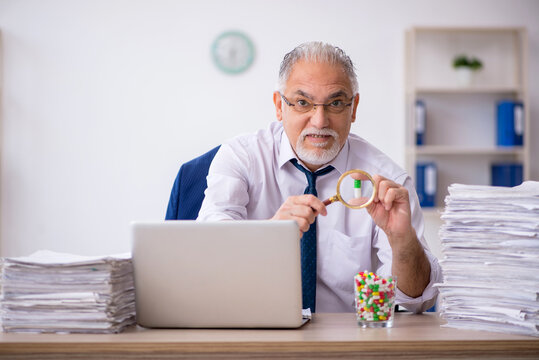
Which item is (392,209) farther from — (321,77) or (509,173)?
(509,173)

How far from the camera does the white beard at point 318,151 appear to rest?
198 centimetres

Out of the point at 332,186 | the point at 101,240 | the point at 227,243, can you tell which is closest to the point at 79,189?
the point at 101,240

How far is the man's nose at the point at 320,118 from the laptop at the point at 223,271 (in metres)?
0.77

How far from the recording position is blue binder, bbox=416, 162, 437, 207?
13.4 ft

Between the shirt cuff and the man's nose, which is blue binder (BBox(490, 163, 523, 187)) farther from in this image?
the shirt cuff

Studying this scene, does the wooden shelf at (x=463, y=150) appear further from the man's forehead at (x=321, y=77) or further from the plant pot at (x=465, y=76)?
the man's forehead at (x=321, y=77)

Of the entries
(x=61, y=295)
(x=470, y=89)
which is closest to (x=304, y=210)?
(x=61, y=295)

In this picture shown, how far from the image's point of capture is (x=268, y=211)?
2.07 metres

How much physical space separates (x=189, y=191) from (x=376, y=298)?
1037mm

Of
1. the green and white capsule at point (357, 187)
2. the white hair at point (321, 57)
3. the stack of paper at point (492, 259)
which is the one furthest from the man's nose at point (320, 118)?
the stack of paper at point (492, 259)

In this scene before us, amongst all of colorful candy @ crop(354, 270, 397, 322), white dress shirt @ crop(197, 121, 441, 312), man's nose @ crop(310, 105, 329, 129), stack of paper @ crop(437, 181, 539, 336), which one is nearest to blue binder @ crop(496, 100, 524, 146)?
white dress shirt @ crop(197, 121, 441, 312)

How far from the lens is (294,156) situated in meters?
2.06

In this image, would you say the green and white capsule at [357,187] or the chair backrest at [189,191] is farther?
the chair backrest at [189,191]

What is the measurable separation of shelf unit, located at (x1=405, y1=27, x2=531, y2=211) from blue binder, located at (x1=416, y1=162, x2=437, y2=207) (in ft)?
0.46
